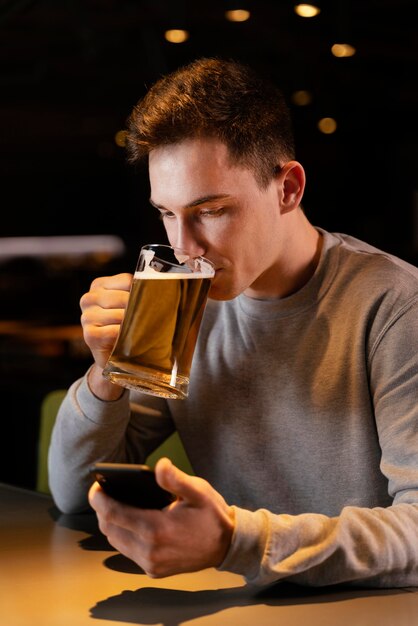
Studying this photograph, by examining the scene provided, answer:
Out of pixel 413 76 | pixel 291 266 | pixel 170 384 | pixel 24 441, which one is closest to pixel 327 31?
pixel 413 76

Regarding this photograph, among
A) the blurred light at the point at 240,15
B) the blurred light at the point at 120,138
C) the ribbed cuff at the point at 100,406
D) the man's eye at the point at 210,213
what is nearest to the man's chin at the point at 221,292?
the man's eye at the point at 210,213

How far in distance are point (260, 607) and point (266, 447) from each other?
53cm

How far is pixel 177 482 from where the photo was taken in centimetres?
106

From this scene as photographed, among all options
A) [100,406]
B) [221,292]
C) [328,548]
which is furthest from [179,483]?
[100,406]

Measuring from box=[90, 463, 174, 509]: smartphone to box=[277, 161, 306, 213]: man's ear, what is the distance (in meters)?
0.66

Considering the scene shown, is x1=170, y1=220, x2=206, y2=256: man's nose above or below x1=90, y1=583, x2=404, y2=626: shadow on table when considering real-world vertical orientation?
above

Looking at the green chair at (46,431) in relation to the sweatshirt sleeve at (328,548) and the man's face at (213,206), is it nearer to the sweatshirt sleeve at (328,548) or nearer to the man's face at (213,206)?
the man's face at (213,206)

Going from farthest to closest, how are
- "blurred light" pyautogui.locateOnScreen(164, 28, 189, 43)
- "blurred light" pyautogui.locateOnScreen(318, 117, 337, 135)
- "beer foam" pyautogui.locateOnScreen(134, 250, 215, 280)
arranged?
"blurred light" pyautogui.locateOnScreen(164, 28, 189, 43) → "blurred light" pyautogui.locateOnScreen(318, 117, 337, 135) → "beer foam" pyautogui.locateOnScreen(134, 250, 215, 280)

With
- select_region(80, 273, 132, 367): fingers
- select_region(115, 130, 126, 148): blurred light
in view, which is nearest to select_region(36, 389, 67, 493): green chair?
select_region(80, 273, 132, 367): fingers

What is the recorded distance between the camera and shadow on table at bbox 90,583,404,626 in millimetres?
1131

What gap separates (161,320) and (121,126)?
3.35 meters

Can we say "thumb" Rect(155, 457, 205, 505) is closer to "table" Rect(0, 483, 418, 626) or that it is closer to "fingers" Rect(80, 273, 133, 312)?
"table" Rect(0, 483, 418, 626)

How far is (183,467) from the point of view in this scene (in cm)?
194

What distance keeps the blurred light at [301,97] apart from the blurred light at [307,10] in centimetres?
28
